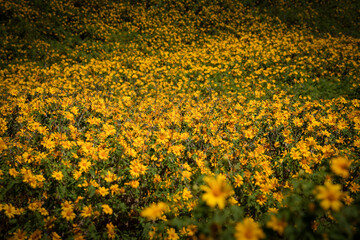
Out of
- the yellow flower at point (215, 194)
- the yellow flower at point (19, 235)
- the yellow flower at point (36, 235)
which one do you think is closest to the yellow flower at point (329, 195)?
the yellow flower at point (215, 194)

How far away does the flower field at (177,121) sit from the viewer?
88.4 inches

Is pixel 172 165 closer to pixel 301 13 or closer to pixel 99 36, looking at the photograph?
pixel 99 36

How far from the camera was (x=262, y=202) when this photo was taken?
2.70 meters

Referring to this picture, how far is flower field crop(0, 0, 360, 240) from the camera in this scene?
88.4 inches

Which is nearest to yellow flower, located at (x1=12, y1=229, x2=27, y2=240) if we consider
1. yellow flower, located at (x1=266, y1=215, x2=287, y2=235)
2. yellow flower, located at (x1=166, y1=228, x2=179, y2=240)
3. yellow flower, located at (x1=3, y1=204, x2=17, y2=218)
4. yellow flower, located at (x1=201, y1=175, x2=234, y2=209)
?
yellow flower, located at (x1=3, y1=204, x2=17, y2=218)

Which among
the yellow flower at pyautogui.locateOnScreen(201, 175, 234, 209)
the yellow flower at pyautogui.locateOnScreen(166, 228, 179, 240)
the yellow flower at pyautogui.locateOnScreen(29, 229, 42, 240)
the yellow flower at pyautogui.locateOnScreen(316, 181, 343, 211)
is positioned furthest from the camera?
the yellow flower at pyautogui.locateOnScreen(166, 228, 179, 240)

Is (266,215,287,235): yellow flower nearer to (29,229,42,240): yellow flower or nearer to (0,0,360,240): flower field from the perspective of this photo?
(0,0,360,240): flower field

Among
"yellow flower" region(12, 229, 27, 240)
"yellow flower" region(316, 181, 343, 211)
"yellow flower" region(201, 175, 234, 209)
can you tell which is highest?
"yellow flower" region(316, 181, 343, 211)

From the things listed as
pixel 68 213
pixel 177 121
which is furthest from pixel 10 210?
pixel 177 121

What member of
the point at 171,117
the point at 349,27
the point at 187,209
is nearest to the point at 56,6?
the point at 171,117

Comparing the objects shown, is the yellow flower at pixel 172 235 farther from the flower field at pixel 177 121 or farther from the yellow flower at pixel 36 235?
the yellow flower at pixel 36 235

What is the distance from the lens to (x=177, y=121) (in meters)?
4.86

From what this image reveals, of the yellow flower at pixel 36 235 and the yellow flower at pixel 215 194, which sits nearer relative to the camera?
the yellow flower at pixel 215 194

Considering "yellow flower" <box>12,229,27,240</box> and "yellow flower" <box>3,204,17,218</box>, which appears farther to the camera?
"yellow flower" <box>3,204,17,218</box>
